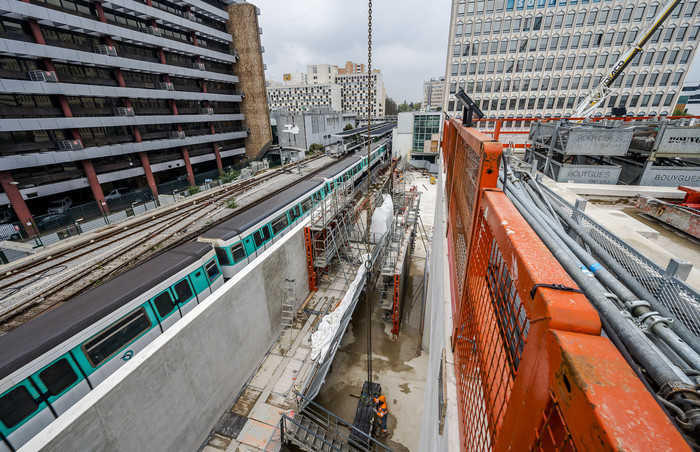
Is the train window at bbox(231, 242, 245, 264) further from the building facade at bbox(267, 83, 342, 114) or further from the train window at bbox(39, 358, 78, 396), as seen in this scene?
the building facade at bbox(267, 83, 342, 114)

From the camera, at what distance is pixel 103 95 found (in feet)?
64.5

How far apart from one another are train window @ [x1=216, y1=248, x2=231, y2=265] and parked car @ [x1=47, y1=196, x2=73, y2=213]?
1865 cm

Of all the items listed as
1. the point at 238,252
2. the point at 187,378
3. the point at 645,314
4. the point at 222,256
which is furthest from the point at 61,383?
the point at 645,314

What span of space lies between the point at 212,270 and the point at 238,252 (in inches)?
39.9

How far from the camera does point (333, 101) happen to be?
7862 cm

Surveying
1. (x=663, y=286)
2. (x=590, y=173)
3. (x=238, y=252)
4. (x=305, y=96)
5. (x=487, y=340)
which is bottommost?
(x=238, y=252)

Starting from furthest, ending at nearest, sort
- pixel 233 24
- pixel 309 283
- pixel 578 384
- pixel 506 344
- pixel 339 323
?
pixel 233 24 < pixel 309 283 < pixel 339 323 < pixel 506 344 < pixel 578 384

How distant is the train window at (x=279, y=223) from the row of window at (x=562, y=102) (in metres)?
32.8

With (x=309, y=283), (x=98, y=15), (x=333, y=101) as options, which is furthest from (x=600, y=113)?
(x=333, y=101)

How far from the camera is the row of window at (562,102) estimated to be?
111ft

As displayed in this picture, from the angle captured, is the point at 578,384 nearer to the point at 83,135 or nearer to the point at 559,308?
the point at 559,308

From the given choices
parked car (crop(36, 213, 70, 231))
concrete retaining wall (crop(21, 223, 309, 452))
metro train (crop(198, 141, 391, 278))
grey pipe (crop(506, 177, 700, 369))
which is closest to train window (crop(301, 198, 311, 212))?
metro train (crop(198, 141, 391, 278))

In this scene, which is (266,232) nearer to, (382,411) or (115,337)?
(115,337)

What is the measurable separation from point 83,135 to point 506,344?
28.3 meters
